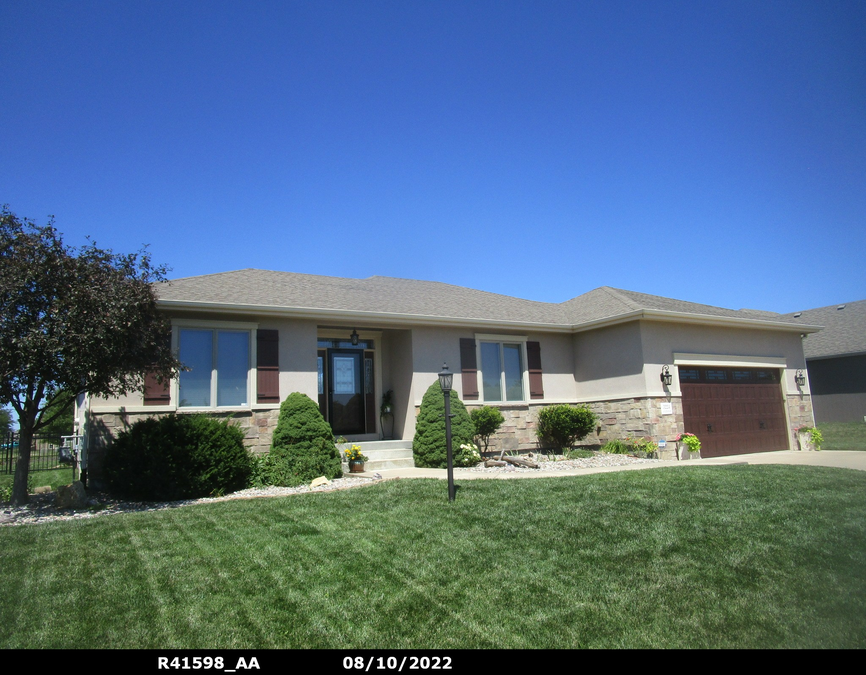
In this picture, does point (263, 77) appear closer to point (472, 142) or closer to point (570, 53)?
point (472, 142)

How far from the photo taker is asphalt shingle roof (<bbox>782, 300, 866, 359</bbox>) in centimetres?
2059

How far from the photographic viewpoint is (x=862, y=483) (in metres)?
8.11

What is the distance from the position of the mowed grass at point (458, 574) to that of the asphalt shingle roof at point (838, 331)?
16.7 metres

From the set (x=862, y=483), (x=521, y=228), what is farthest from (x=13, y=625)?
(x=521, y=228)

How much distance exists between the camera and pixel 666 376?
12789mm

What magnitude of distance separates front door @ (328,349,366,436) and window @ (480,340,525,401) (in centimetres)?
302

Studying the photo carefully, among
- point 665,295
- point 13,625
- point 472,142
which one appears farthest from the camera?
point 665,295

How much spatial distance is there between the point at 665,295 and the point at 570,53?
9179mm

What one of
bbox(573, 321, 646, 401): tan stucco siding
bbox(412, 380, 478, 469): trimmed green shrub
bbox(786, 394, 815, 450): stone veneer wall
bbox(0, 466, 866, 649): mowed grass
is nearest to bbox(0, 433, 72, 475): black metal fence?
bbox(412, 380, 478, 469): trimmed green shrub

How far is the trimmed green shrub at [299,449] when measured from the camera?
380 inches

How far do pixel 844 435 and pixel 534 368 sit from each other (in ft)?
41.6

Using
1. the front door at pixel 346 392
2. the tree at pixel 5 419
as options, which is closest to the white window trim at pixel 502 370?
the front door at pixel 346 392

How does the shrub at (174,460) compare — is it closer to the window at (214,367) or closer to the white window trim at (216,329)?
the white window trim at (216,329)

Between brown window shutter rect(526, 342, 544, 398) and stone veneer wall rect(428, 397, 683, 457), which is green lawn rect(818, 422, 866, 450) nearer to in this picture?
stone veneer wall rect(428, 397, 683, 457)
